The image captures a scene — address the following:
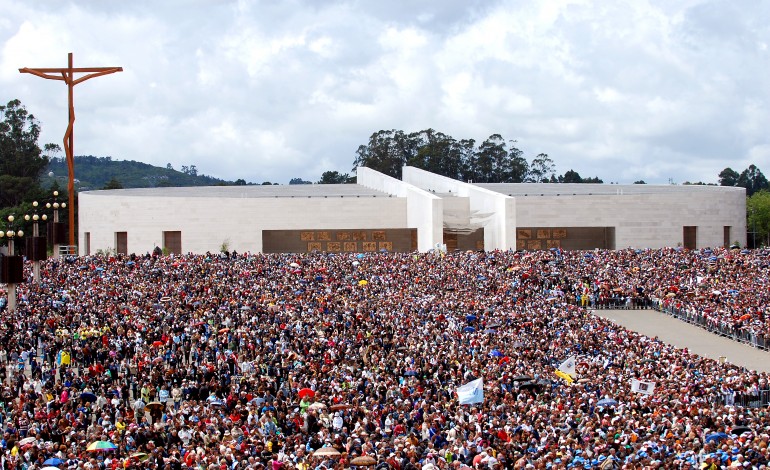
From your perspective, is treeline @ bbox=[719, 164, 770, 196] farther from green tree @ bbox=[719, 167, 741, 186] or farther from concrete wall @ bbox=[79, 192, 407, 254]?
concrete wall @ bbox=[79, 192, 407, 254]

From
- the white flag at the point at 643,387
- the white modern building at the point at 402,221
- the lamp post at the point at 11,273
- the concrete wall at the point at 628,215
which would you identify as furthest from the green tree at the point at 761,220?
the white flag at the point at 643,387

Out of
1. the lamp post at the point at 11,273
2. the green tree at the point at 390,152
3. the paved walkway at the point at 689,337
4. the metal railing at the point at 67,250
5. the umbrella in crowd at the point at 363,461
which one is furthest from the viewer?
the green tree at the point at 390,152

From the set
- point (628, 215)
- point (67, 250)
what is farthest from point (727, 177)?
point (67, 250)

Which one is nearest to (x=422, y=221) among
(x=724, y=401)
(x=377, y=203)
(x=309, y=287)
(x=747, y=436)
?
(x=377, y=203)

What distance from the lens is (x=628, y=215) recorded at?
58.6 meters

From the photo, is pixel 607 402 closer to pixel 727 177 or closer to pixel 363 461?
pixel 363 461

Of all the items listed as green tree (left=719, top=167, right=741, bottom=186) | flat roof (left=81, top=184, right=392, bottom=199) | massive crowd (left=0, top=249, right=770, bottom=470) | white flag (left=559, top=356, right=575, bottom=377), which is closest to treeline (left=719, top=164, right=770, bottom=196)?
green tree (left=719, top=167, right=741, bottom=186)

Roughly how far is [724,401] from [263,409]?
31.3 feet

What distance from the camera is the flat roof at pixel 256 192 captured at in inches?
2557

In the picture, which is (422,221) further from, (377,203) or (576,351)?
(576,351)

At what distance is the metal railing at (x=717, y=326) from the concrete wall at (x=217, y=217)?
81.2 ft

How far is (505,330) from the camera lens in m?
30.3

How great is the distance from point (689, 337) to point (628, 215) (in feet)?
82.1

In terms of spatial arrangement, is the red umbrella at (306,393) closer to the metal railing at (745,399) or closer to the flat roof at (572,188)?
the metal railing at (745,399)
